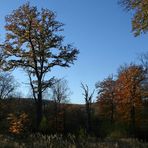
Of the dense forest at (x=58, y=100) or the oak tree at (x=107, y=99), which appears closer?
the dense forest at (x=58, y=100)

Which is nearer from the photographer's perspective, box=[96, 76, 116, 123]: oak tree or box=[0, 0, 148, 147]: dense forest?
box=[0, 0, 148, 147]: dense forest

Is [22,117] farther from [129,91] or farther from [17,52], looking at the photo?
[129,91]

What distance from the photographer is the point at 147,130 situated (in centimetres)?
6700

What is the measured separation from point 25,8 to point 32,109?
4567cm

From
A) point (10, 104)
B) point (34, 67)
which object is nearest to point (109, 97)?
point (10, 104)

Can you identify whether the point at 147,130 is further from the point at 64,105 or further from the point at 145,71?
the point at 64,105

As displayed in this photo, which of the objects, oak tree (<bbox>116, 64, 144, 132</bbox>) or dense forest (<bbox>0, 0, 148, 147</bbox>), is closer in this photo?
dense forest (<bbox>0, 0, 148, 147</bbox>)

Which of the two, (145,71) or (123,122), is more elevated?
(145,71)

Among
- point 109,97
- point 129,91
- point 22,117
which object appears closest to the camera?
point 22,117

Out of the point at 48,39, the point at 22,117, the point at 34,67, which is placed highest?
the point at 48,39

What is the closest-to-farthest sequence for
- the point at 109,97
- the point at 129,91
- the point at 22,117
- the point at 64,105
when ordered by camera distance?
the point at 22,117 → the point at 129,91 → the point at 109,97 → the point at 64,105

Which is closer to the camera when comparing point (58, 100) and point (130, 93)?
point (130, 93)

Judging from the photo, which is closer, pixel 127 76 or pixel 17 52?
pixel 17 52

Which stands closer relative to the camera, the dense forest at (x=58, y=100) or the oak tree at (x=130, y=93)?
the dense forest at (x=58, y=100)
